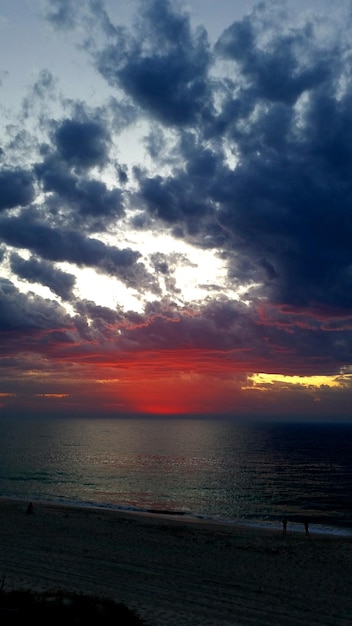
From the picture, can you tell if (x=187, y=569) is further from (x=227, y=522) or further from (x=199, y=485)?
(x=199, y=485)

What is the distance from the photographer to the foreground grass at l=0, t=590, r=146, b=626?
11664 mm

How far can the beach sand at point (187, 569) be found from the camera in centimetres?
1734

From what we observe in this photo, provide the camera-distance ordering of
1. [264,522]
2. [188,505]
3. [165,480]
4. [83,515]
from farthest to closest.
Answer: [165,480]
[188,505]
[264,522]
[83,515]

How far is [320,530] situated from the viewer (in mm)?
44594

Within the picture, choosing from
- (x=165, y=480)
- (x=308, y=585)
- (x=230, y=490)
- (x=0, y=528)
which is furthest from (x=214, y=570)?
(x=165, y=480)

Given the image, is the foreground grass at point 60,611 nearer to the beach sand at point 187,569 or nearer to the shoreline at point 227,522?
the beach sand at point 187,569

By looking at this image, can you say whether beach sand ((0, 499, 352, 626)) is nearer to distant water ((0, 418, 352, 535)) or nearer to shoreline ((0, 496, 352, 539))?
shoreline ((0, 496, 352, 539))

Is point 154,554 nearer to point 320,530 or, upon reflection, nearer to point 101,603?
point 101,603

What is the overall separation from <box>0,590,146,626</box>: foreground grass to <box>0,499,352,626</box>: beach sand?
6.27 ft

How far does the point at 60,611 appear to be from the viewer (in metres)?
12.3

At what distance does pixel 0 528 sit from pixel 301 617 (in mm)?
25117

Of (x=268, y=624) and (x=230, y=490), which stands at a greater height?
(x=268, y=624)

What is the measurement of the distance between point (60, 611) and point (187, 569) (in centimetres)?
1381

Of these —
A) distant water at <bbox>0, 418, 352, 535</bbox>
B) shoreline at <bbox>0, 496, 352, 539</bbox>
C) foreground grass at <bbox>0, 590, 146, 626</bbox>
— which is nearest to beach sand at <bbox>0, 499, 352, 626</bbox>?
foreground grass at <bbox>0, 590, 146, 626</bbox>
